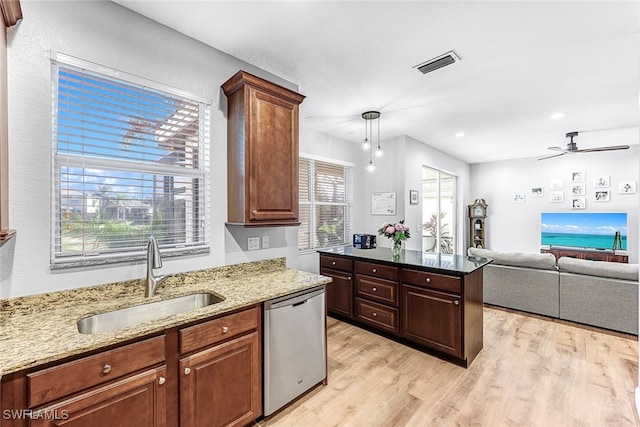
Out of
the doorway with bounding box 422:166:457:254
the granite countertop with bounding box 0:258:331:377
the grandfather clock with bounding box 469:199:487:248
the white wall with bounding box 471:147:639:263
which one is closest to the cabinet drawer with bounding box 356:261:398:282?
the granite countertop with bounding box 0:258:331:377

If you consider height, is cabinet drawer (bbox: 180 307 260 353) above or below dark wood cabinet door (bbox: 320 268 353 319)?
above

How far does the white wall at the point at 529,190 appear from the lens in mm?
5453

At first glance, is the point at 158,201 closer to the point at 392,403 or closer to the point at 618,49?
the point at 392,403

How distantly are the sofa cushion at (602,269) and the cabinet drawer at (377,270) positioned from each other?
228 cm

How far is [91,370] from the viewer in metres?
1.22

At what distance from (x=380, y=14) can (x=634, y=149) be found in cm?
637

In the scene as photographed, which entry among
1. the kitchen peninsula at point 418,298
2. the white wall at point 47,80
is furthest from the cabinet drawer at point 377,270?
the white wall at point 47,80

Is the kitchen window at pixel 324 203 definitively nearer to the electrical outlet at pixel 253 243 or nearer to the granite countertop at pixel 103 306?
the electrical outlet at pixel 253 243

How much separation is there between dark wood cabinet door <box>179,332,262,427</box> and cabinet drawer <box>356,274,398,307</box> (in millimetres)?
1652

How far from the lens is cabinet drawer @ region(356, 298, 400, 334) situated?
3.04 metres

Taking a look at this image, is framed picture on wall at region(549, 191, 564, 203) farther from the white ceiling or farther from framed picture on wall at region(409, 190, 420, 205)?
framed picture on wall at region(409, 190, 420, 205)

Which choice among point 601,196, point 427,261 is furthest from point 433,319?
point 601,196

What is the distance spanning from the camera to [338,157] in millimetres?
4840

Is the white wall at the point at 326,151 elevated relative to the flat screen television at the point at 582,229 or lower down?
elevated
